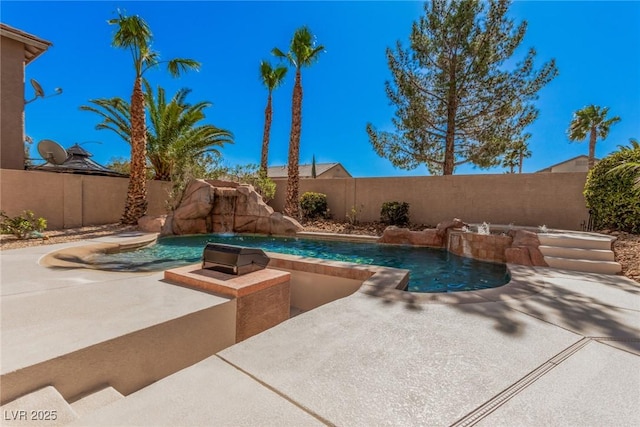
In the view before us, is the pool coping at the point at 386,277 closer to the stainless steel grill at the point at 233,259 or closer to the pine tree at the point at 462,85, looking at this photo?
the stainless steel grill at the point at 233,259

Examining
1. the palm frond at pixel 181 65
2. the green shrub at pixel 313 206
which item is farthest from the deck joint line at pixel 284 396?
the palm frond at pixel 181 65

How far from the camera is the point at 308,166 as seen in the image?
34.2m

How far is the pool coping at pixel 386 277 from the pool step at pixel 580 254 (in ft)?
2.42

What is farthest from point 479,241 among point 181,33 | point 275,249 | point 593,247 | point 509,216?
point 181,33

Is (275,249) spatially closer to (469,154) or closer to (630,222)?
(630,222)

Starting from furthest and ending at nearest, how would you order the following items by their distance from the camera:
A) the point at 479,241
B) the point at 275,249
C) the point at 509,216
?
the point at 509,216
the point at 275,249
the point at 479,241

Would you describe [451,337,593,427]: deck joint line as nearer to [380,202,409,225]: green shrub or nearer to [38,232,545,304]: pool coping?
[38,232,545,304]: pool coping

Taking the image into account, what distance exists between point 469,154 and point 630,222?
760 cm

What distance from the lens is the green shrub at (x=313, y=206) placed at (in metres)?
14.2

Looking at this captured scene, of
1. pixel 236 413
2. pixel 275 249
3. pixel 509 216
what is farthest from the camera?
pixel 509 216

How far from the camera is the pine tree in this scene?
1188 cm

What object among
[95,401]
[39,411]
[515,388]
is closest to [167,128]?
[95,401]

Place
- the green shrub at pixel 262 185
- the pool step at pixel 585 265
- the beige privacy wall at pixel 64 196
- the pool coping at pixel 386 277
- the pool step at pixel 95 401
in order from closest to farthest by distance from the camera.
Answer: the pool step at pixel 95 401 < the pool coping at pixel 386 277 < the pool step at pixel 585 265 < the beige privacy wall at pixel 64 196 < the green shrub at pixel 262 185

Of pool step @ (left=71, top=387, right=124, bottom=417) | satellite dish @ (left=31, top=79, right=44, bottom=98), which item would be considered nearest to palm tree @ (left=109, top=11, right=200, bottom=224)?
satellite dish @ (left=31, top=79, right=44, bottom=98)
